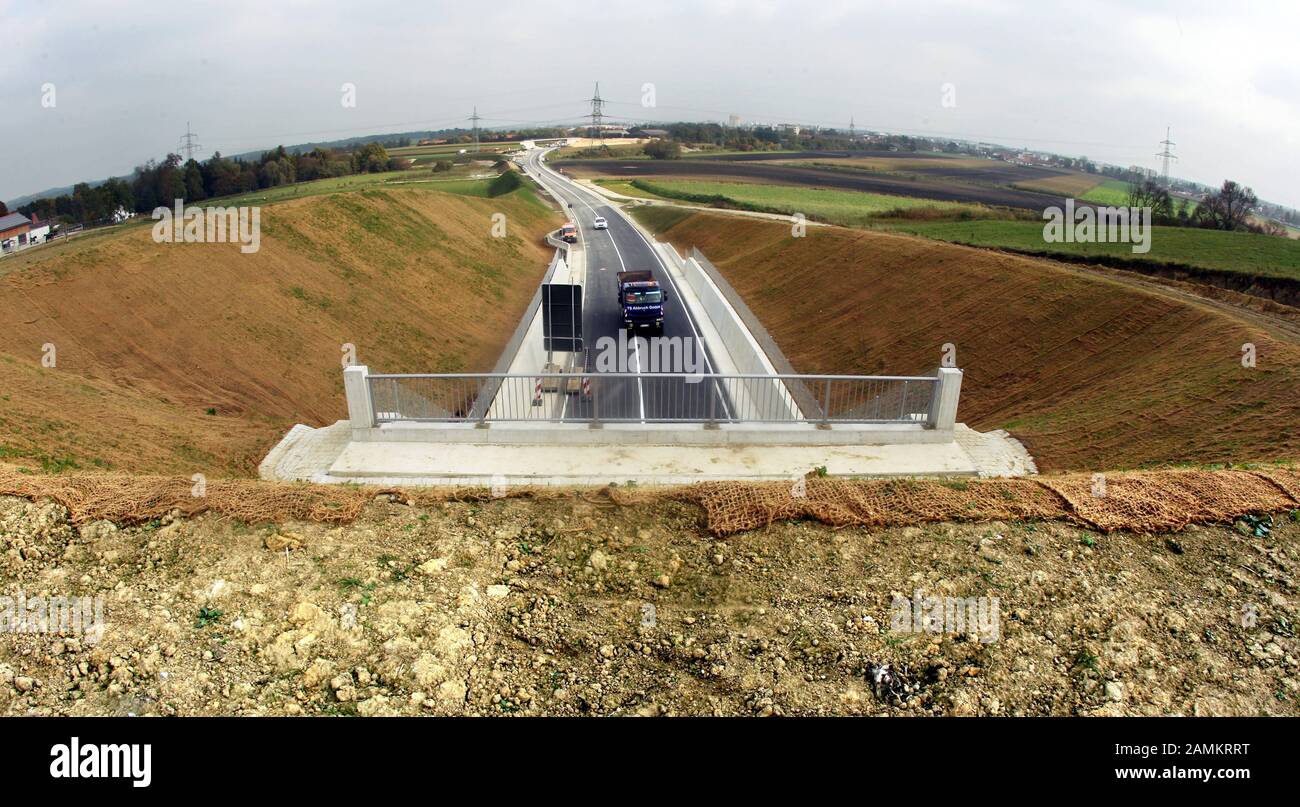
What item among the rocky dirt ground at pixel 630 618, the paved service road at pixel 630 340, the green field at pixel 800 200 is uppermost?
the green field at pixel 800 200

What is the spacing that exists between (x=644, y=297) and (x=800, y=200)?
42515mm

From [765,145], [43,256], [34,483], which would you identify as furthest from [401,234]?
[765,145]

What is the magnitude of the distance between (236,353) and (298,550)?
42.6 ft

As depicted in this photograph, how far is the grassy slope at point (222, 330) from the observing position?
37.7ft

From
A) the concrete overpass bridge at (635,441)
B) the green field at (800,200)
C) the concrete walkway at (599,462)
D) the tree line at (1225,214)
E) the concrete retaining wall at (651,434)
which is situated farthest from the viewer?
the green field at (800,200)

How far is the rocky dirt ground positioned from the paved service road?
154 inches

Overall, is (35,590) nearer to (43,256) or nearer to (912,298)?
(43,256)

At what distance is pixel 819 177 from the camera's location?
82812 mm

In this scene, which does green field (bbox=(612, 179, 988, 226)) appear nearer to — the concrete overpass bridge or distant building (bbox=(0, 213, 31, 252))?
the concrete overpass bridge

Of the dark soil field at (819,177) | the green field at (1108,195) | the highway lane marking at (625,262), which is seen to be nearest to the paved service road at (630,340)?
the highway lane marking at (625,262)

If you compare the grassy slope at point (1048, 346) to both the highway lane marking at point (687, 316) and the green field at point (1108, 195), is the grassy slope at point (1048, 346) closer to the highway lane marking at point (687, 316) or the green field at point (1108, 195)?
the highway lane marking at point (687, 316)

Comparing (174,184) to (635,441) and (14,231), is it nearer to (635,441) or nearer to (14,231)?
(14,231)

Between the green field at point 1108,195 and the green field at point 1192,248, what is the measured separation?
47.1m
